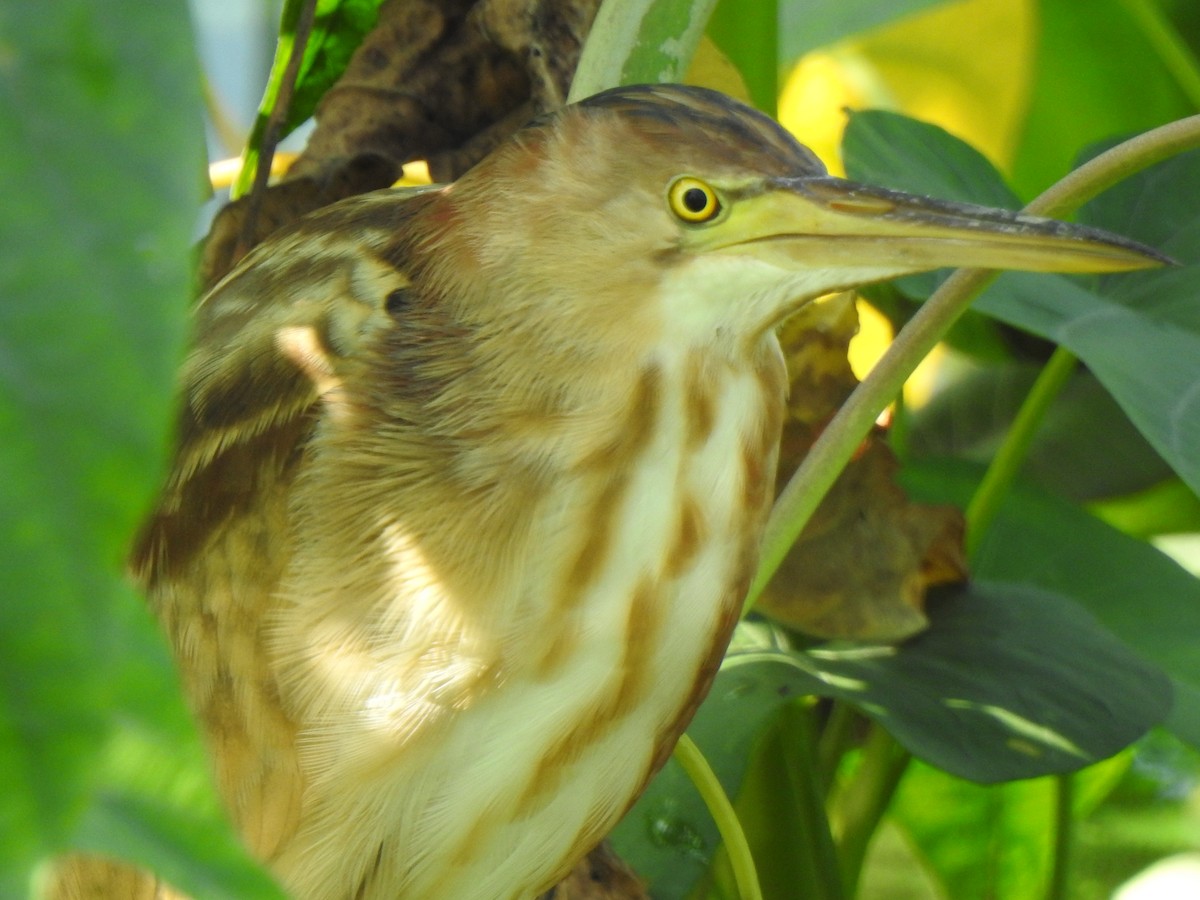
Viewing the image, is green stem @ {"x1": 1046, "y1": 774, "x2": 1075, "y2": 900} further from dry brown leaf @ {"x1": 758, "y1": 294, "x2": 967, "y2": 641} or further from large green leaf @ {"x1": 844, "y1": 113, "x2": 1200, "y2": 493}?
large green leaf @ {"x1": 844, "y1": 113, "x2": 1200, "y2": 493}

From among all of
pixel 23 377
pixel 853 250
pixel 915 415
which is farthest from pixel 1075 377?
Answer: pixel 23 377

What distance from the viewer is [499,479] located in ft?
2.47

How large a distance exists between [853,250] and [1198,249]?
562 mm

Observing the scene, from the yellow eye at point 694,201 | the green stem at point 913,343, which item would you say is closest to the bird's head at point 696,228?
the yellow eye at point 694,201

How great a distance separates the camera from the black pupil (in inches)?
28.6

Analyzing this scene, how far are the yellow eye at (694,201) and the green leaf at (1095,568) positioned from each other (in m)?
0.60

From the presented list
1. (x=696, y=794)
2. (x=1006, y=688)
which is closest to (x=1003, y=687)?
(x=1006, y=688)

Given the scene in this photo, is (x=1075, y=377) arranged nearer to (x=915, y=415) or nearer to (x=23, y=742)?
(x=915, y=415)

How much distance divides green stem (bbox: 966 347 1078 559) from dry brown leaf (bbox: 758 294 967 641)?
0.06m

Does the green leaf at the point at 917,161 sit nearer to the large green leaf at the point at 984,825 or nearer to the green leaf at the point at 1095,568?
the green leaf at the point at 1095,568

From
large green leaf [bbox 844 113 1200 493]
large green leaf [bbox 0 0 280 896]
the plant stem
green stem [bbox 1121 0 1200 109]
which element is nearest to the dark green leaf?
the plant stem

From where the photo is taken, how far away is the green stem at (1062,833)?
1223mm

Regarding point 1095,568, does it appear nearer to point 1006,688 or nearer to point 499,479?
point 1006,688

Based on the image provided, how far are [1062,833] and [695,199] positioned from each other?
0.73 meters
